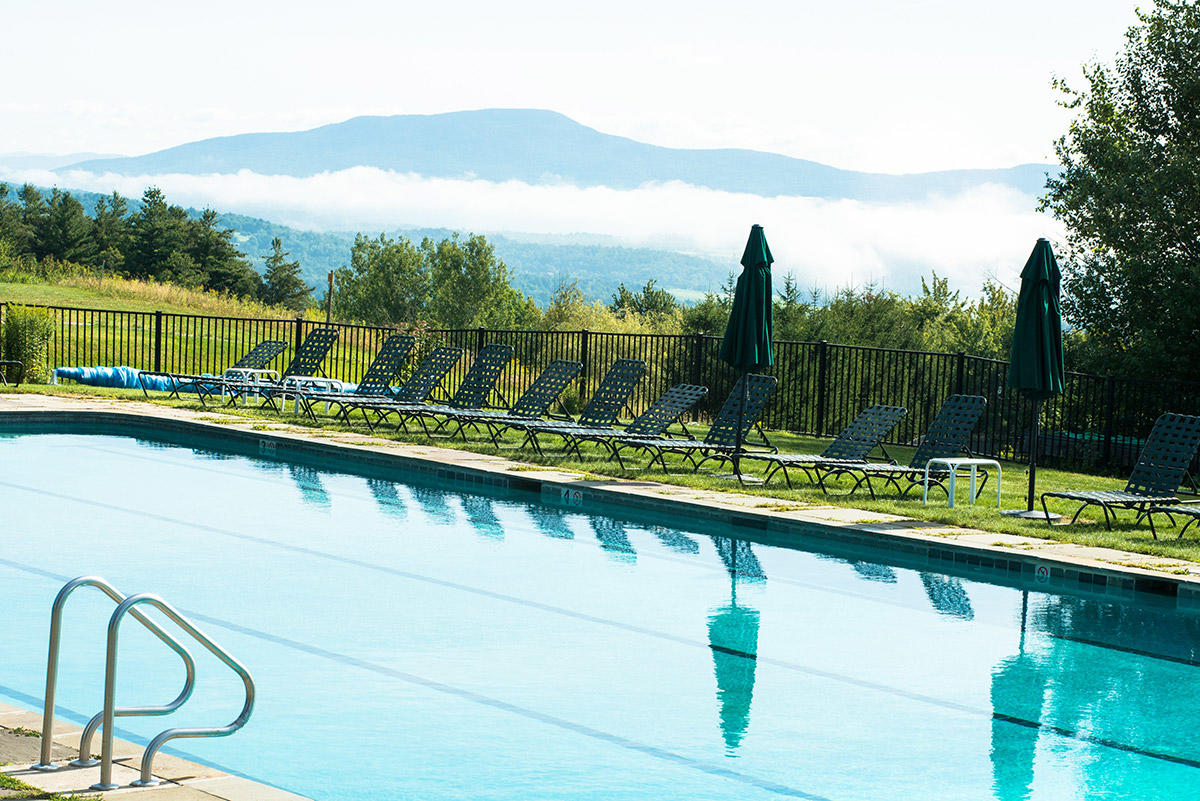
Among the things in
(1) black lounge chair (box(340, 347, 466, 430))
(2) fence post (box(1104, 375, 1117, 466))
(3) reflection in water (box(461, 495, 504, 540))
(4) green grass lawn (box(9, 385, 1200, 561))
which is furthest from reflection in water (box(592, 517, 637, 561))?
(2) fence post (box(1104, 375, 1117, 466))

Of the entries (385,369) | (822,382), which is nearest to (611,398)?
(822,382)

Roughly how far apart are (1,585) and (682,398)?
7.81 meters

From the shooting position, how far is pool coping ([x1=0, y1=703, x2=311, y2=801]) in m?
3.73

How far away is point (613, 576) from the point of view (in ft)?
29.5

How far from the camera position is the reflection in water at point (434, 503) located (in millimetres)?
11060

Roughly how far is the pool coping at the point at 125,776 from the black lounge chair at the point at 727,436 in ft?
28.6

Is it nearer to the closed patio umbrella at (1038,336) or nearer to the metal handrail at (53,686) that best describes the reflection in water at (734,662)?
the metal handrail at (53,686)

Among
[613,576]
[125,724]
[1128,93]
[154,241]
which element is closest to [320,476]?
[613,576]

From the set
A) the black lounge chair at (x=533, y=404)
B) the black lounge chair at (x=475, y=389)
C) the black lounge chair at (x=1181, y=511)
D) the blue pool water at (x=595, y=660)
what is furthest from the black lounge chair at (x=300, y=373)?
the black lounge chair at (x=1181, y=511)

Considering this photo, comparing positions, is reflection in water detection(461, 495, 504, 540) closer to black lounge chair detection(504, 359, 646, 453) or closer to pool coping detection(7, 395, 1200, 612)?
pool coping detection(7, 395, 1200, 612)

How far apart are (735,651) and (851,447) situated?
18.0 ft

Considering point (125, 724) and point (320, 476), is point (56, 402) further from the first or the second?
point (125, 724)

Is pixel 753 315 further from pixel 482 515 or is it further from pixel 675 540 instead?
pixel 482 515

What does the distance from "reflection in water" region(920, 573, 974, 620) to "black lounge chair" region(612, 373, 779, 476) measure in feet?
Answer: 11.5
